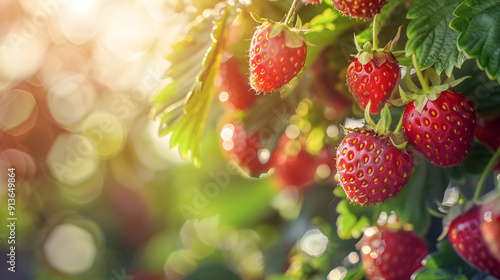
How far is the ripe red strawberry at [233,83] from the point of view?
41.8 inches

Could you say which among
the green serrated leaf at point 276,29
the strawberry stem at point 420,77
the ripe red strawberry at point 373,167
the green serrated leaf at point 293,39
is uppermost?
the green serrated leaf at point 276,29

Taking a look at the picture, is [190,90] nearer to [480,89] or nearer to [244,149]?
[244,149]

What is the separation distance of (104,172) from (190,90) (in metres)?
2.47

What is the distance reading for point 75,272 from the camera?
3.25 m

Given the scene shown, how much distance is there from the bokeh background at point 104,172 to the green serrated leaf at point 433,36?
3.74ft

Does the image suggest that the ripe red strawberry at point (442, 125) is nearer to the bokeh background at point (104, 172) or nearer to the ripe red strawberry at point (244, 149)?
the ripe red strawberry at point (244, 149)

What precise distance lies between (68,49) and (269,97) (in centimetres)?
212

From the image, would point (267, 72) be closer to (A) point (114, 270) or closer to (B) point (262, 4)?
(B) point (262, 4)

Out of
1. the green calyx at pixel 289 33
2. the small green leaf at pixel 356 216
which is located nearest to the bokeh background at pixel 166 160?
the small green leaf at pixel 356 216

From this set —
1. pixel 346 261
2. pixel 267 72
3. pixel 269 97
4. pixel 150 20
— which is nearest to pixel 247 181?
pixel 150 20

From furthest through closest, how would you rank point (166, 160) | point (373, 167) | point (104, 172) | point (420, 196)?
point (104, 172), point (166, 160), point (420, 196), point (373, 167)

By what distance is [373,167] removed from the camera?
2.58 ft

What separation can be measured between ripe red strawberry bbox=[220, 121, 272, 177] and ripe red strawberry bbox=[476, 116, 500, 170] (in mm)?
418

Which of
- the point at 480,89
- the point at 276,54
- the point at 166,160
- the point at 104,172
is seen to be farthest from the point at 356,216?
the point at 104,172
